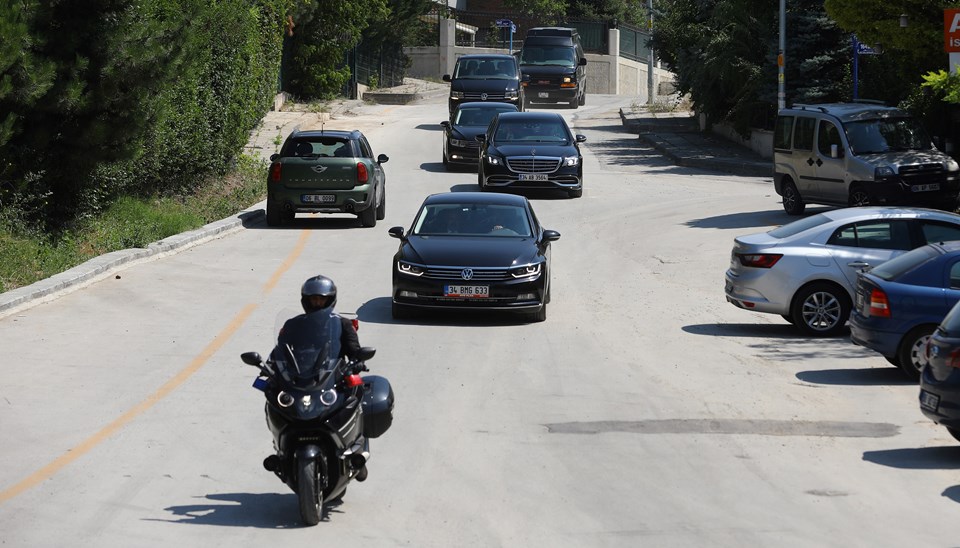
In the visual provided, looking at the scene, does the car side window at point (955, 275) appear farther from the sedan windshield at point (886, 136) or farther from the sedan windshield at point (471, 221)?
the sedan windshield at point (886, 136)

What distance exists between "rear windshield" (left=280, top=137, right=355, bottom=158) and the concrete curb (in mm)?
1681

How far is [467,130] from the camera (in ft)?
118

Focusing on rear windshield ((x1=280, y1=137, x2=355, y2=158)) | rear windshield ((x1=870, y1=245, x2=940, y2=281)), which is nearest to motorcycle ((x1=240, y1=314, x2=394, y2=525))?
rear windshield ((x1=870, y1=245, x2=940, y2=281))

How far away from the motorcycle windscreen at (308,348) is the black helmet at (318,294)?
0.06m

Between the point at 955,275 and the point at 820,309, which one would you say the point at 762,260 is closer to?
the point at 820,309

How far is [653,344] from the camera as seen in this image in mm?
15883

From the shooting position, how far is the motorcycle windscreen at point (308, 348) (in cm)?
847

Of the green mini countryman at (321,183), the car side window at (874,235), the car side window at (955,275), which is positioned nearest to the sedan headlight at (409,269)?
the car side window at (874,235)

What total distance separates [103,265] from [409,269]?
17.8 ft

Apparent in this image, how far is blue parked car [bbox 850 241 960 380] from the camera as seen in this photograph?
13883mm

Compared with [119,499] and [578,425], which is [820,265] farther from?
[119,499]

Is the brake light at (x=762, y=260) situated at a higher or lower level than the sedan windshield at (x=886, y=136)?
lower

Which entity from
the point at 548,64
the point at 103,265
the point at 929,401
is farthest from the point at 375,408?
the point at 548,64

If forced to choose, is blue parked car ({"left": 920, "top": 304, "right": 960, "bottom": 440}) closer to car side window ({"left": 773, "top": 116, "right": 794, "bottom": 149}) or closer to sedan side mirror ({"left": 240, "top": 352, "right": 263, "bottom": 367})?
sedan side mirror ({"left": 240, "top": 352, "right": 263, "bottom": 367})
